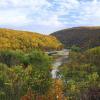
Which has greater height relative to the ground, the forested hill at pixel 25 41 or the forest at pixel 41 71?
the forested hill at pixel 25 41

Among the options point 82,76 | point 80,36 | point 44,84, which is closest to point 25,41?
point 80,36

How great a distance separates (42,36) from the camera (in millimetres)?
123250

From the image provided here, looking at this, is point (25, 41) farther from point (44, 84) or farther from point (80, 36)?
point (44, 84)

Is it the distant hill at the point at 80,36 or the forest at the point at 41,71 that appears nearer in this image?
the forest at the point at 41,71

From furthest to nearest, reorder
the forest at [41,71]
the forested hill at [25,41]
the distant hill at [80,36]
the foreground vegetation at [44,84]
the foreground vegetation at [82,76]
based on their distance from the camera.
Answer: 1. the distant hill at [80,36]
2. the forested hill at [25,41]
3. the foreground vegetation at [82,76]
4. the forest at [41,71]
5. the foreground vegetation at [44,84]

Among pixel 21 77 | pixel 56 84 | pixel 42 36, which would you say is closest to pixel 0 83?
pixel 21 77

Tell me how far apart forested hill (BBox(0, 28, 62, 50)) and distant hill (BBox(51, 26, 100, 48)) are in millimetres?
7608

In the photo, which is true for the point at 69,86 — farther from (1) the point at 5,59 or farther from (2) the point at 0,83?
(1) the point at 5,59

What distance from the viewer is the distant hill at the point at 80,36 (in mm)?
118662

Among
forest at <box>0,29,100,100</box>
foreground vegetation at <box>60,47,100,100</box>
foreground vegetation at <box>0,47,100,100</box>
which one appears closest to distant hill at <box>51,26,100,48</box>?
forest at <box>0,29,100,100</box>

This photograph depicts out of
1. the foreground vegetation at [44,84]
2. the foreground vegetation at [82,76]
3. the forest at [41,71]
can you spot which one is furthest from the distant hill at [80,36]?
the foreground vegetation at [44,84]

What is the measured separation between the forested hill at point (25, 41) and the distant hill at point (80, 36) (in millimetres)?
7608

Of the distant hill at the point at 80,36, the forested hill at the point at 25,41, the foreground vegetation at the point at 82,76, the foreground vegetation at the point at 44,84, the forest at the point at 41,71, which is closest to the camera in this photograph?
the foreground vegetation at the point at 44,84

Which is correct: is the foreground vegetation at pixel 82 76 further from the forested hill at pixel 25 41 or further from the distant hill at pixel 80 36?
the distant hill at pixel 80 36
